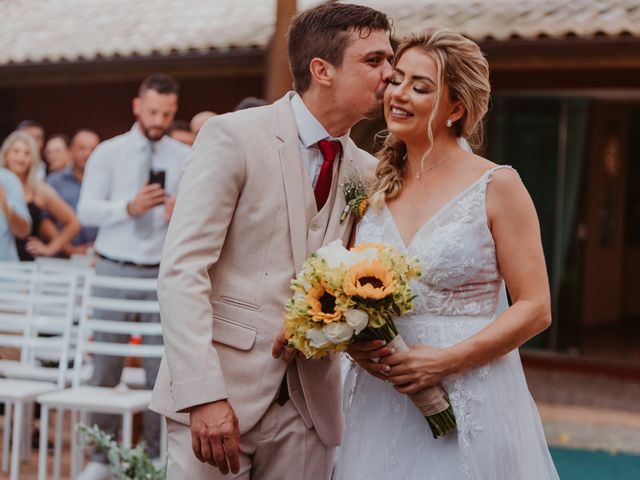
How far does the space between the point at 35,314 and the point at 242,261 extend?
4.05 m

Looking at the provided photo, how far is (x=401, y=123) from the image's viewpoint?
350 centimetres

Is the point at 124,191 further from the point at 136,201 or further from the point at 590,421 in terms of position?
the point at 590,421

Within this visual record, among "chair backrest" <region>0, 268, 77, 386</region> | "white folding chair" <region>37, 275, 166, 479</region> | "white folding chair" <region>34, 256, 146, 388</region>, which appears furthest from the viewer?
"white folding chair" <region>34, 256, 146, 388</region>

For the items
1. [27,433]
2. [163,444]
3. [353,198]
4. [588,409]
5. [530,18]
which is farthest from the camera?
[530,18]

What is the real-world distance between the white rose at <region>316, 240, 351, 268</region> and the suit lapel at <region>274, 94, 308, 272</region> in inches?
7.9

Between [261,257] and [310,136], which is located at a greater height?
[310,136]

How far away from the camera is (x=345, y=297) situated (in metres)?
3.13

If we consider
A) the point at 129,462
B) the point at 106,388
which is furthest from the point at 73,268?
the point at 129,462

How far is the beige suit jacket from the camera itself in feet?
10.7

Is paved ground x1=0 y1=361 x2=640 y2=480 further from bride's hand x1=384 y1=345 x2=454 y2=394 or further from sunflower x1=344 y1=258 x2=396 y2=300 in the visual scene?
sunflower x1=344 y1=258 x2=396 y2=300

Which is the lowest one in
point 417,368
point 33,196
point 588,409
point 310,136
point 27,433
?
point 588,409

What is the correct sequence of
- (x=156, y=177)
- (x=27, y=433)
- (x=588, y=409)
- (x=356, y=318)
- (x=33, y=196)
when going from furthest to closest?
(x=588, y=409), (x=33, y=196), (x=27, y=433), (x=156, y=177), (x=356, y=318)

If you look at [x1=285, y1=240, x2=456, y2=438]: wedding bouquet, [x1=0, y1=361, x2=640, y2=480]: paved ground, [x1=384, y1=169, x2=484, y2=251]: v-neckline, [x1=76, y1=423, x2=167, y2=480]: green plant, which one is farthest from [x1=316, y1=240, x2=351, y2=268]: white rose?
[x1=0, y1=361, x2=640, y2=480]: paved ground

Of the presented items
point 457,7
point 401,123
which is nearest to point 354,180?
point 401,123
